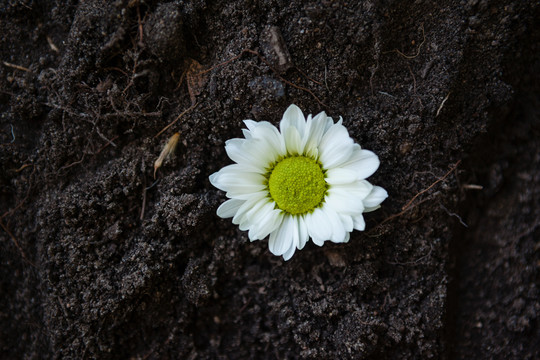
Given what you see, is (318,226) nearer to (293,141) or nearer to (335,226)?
(335,226)

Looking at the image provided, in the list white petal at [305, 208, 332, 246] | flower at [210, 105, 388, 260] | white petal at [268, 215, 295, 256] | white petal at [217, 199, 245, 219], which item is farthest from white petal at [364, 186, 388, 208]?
white petal at [217, 199, 245, 219]

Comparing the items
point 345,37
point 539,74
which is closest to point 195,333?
point 345,37

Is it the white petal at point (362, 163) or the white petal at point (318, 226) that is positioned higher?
the white petal at point (362, 163)

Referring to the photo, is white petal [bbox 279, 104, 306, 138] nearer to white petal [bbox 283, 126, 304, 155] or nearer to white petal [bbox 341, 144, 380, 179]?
white petal [bbox 283, 126, 304, 155]

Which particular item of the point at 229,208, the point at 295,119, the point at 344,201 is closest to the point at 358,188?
the point at 344,201

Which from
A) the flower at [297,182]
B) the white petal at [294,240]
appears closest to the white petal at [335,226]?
the flower at [297,182]

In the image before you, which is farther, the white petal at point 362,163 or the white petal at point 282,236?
the white petal at point 282,236

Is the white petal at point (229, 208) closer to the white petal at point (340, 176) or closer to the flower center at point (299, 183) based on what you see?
the flower center at point (299, 183)

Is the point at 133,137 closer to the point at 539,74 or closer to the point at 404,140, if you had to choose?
the point at 404,140
